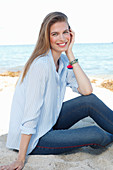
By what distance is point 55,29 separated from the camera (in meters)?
2.20

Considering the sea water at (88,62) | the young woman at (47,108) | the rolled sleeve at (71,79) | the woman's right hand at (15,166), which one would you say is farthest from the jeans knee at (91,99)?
the sea water at (88,62)

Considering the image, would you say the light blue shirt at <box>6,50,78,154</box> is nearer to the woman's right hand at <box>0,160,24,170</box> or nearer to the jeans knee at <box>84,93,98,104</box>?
the woman's right hand at <box>0,160,24,170</box>

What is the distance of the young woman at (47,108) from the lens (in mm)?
1984

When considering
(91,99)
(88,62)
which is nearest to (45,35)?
(91,99)

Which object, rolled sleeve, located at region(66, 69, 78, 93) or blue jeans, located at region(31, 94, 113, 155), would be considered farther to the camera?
rolled sleeve, located at region(66, 69, 78, 93)

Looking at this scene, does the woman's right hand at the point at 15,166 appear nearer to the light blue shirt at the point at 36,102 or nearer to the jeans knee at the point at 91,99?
the light blue shirt at the point at 36,102

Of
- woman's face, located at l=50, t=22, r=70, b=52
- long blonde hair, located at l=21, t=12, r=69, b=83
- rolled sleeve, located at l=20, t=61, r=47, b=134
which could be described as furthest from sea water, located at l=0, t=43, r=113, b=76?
rolled sleeve, located at l=20, t=61, r=47, b=134

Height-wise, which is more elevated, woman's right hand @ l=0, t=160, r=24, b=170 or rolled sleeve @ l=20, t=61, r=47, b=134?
rolled sleeve @ l=20, t=61, r=47, b=134

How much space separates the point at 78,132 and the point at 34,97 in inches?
20.8

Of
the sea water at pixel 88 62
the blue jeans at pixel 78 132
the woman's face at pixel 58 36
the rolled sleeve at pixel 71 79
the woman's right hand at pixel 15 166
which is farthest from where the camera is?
the sea water at pixel 88 62

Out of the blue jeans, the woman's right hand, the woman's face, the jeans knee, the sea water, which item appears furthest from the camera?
the sea water

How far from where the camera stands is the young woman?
6.51ft

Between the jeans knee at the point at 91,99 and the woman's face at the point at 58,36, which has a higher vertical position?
the woman's face at the point at 58,36

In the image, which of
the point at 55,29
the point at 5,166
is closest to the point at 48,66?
the point at 55,29
